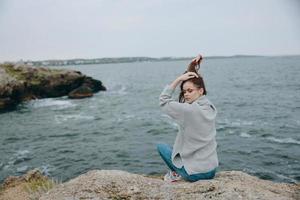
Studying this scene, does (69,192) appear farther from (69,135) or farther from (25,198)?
(69,135)

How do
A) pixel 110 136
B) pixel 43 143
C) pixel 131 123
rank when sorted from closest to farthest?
pixel 43 143
pixel 110 136
pixel 131 123

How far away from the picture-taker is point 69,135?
2497 centimetres

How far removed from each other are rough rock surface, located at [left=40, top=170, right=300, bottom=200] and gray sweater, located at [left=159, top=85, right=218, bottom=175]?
1.01ft

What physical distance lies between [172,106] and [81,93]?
150 feet

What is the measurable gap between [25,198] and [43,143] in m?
15.4

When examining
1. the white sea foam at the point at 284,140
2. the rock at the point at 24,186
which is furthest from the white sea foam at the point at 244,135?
the rock at the point at 24,186

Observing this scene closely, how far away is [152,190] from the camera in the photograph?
17.3 ft

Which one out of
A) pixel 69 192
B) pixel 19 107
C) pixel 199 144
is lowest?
pixel 19 107

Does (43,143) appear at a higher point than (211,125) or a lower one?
lower

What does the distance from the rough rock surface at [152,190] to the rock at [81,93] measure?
43.9m

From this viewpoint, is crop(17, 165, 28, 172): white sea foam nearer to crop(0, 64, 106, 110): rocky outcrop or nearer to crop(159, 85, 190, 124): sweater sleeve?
crop(159, 85, 190, 124): sweater sleeve

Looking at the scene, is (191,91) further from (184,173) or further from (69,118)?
(69,118)

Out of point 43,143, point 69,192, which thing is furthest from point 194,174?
point 43,143

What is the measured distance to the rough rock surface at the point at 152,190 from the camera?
4971 millimetres
